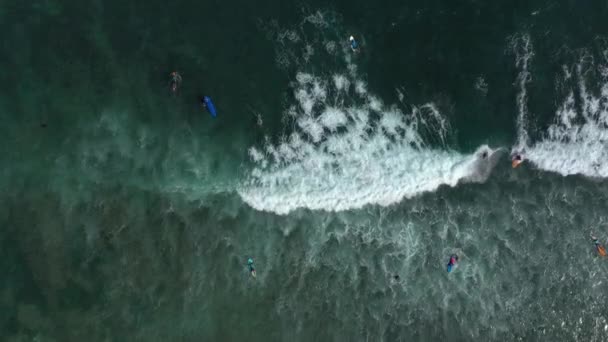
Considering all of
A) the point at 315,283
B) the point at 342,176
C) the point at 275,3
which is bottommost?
the point at 315,283

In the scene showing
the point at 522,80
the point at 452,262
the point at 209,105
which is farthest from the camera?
the point at 522,80

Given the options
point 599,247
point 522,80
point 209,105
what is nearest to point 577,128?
point 522,80

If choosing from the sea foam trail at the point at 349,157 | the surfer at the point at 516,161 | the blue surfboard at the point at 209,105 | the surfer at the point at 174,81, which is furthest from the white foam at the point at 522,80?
the surfer at the point at 174,81

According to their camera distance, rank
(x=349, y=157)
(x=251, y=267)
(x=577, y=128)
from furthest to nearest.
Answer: (x=577, y=128) → (x=349, y=157) → (x=251, y=267)

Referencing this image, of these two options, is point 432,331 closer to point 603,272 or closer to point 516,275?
point 516,275

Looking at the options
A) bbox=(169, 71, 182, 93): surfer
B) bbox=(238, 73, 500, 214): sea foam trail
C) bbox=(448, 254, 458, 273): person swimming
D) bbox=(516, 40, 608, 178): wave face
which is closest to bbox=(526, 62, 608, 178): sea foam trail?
bbox=(516, 40, 608, 178): wave face

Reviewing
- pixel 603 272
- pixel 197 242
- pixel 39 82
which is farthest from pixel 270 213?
pixel 603 272

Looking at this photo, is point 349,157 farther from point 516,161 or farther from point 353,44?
point 516,161
